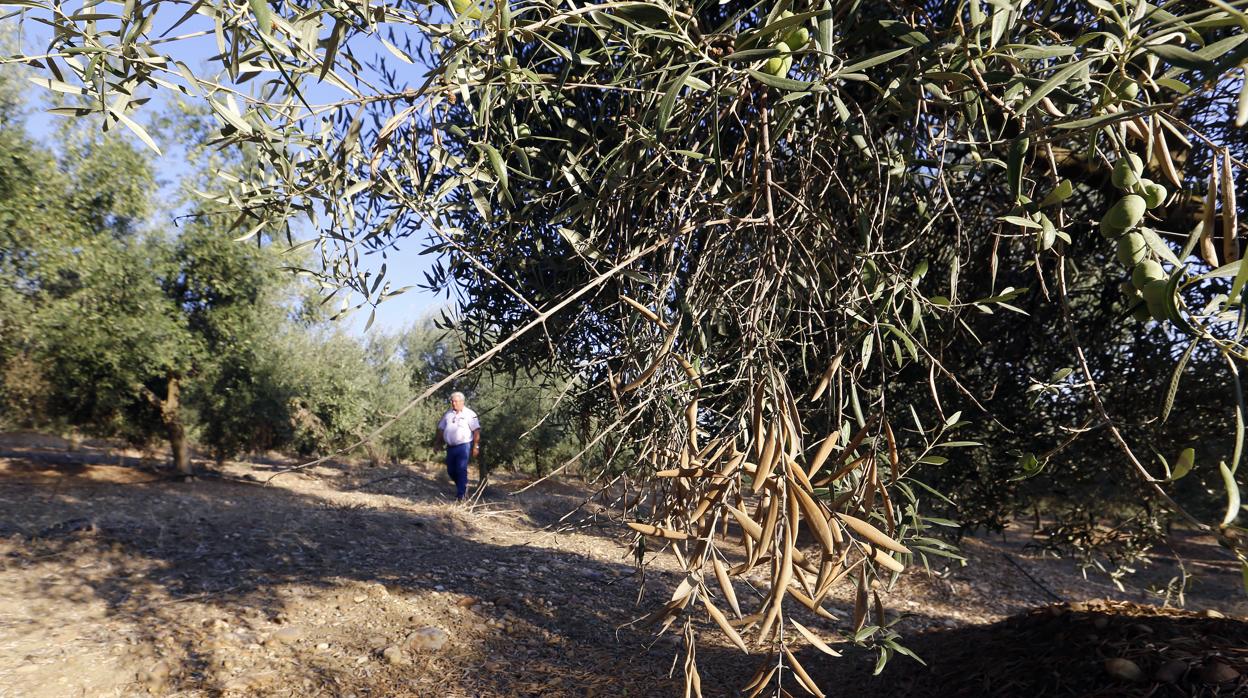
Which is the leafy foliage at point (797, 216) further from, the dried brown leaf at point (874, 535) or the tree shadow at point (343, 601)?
the tree shadow at point (343, 601)

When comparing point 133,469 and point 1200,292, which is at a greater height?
point 1200,292

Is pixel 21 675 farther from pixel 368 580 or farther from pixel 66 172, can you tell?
pixel 66 172

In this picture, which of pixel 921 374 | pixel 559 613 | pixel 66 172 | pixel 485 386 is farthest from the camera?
pixel 485 386

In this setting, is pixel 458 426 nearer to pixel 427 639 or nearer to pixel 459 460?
pixel 459 460

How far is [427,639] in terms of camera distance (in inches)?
178

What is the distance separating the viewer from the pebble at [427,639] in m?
4.44

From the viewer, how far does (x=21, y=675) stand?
12.1 ft

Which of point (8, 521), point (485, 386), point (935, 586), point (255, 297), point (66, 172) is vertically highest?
point (66, 172)

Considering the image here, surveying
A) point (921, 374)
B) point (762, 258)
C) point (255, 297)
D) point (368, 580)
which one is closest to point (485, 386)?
point (255, 297)

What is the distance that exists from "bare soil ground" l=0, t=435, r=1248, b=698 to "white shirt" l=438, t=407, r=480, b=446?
1.60m

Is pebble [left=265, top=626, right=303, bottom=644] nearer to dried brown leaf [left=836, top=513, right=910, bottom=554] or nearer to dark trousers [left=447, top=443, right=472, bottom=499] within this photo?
dried brown leaf [left=836, top=513, right=910, bottom=554]

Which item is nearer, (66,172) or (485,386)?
(66,172)

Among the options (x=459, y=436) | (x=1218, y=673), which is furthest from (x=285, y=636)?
(x=459, y=436)

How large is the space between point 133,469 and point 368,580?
31.4 feet
